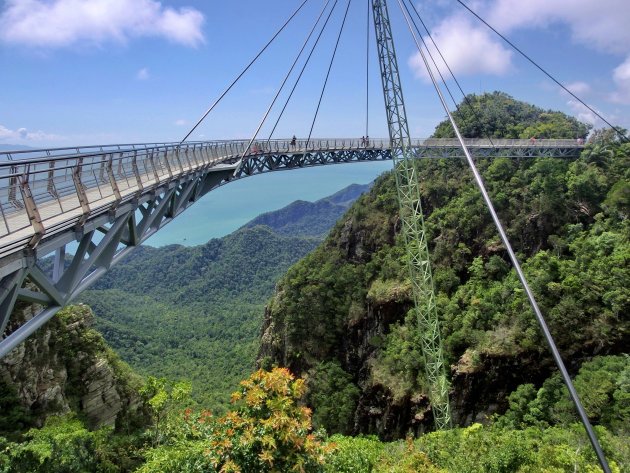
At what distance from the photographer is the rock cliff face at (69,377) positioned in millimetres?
13672

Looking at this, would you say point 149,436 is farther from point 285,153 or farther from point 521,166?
point 521,166

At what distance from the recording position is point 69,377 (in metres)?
16.7

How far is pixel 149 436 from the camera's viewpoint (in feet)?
Answer: 44.1

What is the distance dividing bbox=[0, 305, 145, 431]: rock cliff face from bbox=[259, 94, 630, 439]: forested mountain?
1246 cm

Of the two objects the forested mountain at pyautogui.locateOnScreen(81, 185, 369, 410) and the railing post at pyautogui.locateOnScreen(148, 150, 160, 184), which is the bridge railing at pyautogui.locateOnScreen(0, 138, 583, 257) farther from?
the forested mountain at pyautogui.locateOnScreen(81, 185, 369, 410)

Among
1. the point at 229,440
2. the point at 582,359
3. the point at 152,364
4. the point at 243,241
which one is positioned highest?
the point at 229,440

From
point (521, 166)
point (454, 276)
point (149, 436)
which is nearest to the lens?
point (149, 436)

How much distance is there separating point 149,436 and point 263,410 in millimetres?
9413

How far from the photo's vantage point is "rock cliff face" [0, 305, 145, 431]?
13672mm

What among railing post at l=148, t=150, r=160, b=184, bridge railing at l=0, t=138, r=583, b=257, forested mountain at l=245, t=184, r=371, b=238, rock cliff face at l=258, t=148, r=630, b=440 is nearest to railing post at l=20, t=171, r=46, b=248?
bridge railing at l=0, t=138, r=583, b=257

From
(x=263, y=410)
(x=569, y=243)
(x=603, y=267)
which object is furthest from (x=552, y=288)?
(x=263, y=410)

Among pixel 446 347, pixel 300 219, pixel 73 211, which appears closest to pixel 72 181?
pixel 73 211

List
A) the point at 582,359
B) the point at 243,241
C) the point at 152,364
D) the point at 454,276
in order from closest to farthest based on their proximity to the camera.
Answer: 1. the point at 582,359
2. the point at 454,276
3. the point at 152,364
4. the point at 243,241

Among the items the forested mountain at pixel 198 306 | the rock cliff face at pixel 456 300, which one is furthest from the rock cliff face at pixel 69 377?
the forested mountain at pixel 198 306
